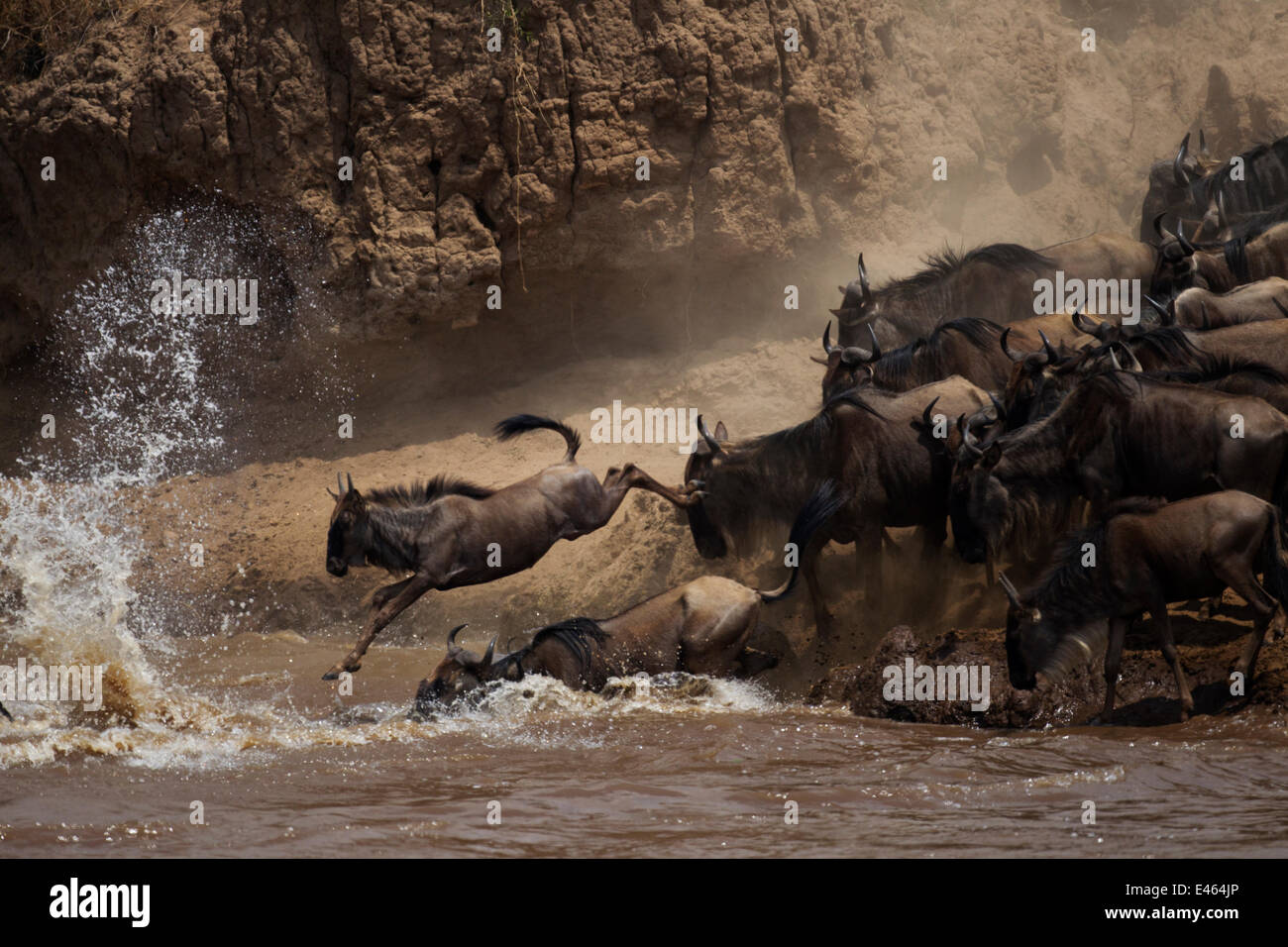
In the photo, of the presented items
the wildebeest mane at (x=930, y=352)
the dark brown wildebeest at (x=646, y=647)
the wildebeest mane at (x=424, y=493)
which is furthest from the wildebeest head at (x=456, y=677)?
the wildebeest mane at (x=930, y=352)

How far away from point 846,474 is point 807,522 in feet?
1.34

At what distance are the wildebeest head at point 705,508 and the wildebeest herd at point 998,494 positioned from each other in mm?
14

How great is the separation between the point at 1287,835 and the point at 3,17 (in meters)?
13.0

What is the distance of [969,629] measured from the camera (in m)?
8.23

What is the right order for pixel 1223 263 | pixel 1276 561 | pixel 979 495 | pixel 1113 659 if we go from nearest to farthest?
pixel 1276 561, pixel 1113 659, pixel 979 495, pixel 1223 263

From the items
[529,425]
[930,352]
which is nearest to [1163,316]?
[930,352]

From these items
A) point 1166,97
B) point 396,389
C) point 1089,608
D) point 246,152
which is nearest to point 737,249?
point 396,389

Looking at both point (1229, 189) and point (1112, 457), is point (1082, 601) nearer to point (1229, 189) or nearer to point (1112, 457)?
point (1112, 457)

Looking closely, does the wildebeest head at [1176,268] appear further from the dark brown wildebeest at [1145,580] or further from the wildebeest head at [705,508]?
the dark brown wildebeest at [1145,580]

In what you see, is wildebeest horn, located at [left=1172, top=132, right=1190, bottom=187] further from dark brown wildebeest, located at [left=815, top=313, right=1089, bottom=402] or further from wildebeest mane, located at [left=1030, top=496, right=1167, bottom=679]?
wildebeest mane, located at [left=1030, top=496, right=1167, bottom=679]

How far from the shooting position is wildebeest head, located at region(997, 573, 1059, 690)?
720 centimetres

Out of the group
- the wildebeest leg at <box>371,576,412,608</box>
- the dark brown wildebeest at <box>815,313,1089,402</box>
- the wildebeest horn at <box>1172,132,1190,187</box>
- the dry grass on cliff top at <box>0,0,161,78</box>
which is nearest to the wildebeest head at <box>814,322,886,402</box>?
the dark brown wildebeest at <box>815,313,1089,402</box>

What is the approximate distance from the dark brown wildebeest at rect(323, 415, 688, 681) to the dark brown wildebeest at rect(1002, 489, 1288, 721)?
283cm

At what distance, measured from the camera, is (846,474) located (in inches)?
344
